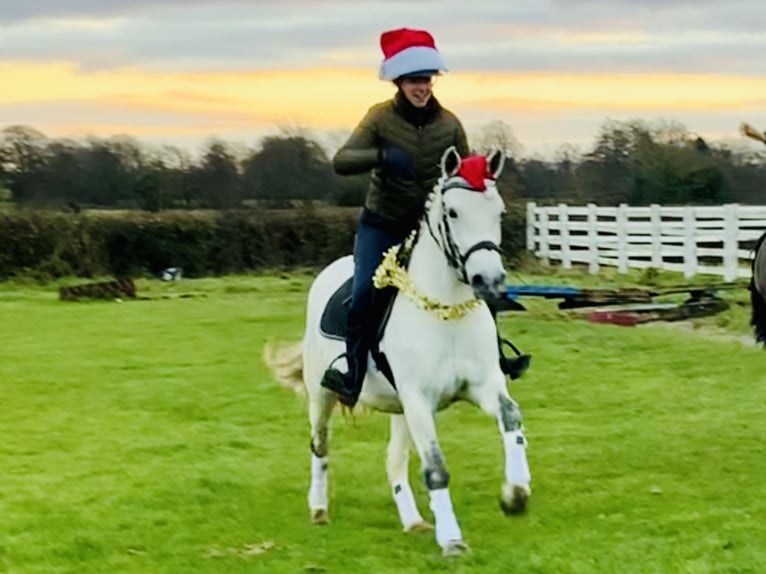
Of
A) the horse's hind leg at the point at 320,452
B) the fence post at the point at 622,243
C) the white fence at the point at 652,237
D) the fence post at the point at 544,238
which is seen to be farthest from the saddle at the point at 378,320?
the fence post at the point at 544,238

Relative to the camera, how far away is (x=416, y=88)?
23.5 feet

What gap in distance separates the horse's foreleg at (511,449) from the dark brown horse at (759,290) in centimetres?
393

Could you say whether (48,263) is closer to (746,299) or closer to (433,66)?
(746,299)

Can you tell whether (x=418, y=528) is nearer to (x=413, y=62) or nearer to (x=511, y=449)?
(x=511, y=449)

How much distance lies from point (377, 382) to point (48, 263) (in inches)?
1109

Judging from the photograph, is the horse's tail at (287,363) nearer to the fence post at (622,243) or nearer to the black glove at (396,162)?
the black glove at (396,162)

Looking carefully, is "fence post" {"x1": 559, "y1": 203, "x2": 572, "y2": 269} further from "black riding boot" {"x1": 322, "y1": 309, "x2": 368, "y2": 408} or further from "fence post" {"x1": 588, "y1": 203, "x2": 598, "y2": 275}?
"black riding boot" {"x1": 322, "y1": 309, "x2": 368, "y2": 408}

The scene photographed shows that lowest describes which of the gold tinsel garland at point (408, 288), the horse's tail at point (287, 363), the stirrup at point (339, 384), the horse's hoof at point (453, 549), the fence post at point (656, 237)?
the fence post at point (656, 237)

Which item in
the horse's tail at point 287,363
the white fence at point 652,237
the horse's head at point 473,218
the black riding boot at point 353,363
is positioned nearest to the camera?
the horse's head at point 473,218

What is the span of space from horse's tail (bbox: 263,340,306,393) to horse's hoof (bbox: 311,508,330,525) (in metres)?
1.28

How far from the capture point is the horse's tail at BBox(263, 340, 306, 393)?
369 inches

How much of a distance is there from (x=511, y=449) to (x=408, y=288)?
3.27ft

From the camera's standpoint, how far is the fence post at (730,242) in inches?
967

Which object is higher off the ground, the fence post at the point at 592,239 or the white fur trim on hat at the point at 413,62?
the white fur trim on hat at the point at 413,62
